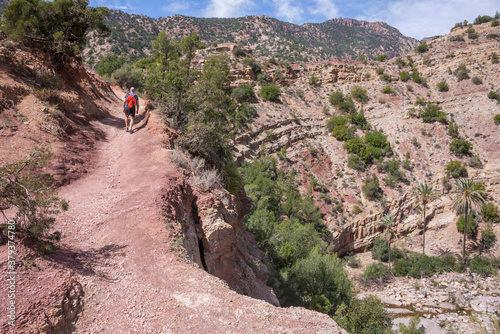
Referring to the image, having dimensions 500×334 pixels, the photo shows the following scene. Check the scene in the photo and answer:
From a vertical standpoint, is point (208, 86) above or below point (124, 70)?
below

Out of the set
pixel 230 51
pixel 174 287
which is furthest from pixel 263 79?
pixel 174 287

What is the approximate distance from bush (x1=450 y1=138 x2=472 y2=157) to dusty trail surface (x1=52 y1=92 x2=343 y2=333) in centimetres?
3569

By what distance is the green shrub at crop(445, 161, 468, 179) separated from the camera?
98.0 feet

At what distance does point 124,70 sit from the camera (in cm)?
2578

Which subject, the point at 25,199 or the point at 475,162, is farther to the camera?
the point at 475,162

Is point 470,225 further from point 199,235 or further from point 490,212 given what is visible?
point 199,235

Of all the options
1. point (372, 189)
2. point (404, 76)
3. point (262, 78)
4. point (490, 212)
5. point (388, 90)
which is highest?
point (404, 76)

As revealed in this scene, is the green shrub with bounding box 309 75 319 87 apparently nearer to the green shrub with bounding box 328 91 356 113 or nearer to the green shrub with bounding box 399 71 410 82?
the green shrub with bounding box 328 91 356 113

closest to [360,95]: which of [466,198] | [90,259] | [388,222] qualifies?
[466,198]

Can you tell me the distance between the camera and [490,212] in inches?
1075

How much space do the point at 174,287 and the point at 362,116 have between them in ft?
124

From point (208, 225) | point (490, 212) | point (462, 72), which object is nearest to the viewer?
point (208, 225)

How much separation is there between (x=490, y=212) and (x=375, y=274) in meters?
13.5

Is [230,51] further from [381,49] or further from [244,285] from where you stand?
[381,49]
